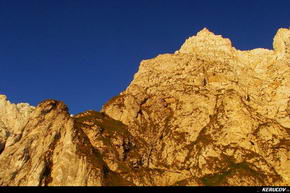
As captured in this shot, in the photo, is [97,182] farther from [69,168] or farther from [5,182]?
[5,182]
